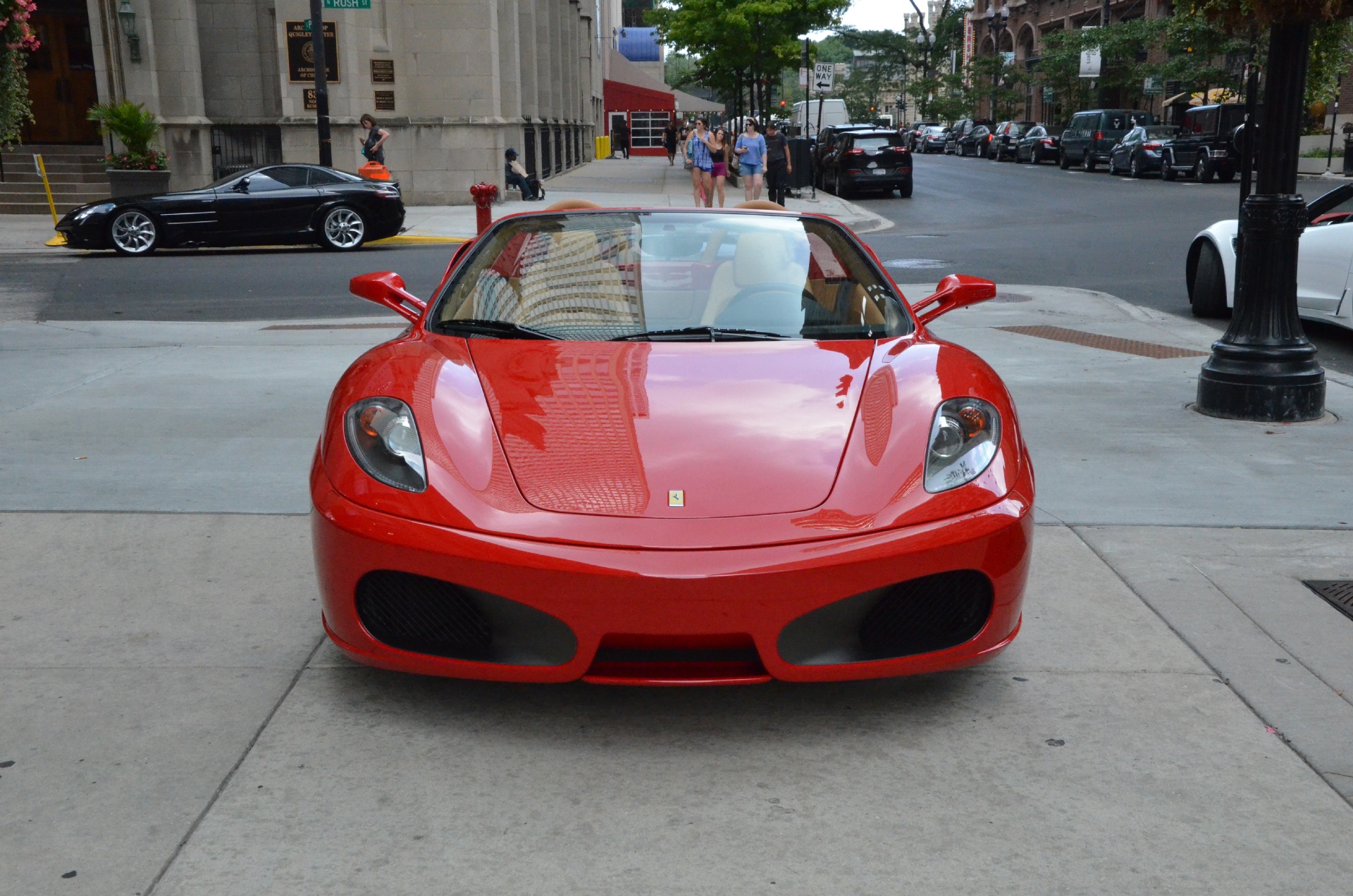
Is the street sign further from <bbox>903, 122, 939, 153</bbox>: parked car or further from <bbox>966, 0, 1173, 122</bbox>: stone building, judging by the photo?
<bbox>903, 122, 939, 153</bbox>: parked car

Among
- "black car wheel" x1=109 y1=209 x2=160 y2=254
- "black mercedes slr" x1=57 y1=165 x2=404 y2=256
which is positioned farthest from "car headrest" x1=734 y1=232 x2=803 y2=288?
"black car wheel" x1=109 y1=209 x2=160 y2=254

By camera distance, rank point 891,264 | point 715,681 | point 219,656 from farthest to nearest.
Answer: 1. point 891,264
2. point 219,656
3. point 715,681

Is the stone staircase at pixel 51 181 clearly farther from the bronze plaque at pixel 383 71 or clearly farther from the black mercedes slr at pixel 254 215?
the black mercedes slr at pixel 254 215

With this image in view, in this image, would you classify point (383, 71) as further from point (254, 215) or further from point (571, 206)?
point (571, 206)

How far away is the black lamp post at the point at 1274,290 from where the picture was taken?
264 inches

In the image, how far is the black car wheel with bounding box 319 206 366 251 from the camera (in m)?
18.8

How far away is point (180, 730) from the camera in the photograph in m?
3.30

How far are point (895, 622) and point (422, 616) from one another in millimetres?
1159

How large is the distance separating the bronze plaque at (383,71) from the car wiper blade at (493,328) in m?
23.8

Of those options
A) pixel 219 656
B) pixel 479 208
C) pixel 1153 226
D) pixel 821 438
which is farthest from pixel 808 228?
pixel 1153 226

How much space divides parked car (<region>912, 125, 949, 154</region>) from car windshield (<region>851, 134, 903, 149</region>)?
124ft

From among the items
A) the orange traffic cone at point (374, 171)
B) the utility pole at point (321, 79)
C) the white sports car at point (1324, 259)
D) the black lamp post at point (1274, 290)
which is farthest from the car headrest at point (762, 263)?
the orange traffic cone at point (374, 171)

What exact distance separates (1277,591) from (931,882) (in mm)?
2279

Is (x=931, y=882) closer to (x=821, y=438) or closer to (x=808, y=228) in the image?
(x=821, y=438)
